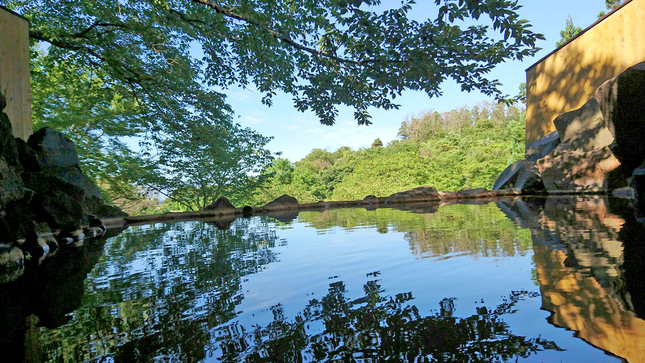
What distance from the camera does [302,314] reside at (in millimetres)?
1156

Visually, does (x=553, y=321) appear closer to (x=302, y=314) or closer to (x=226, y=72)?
(x=302, y=314)

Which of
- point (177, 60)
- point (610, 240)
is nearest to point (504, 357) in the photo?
point (610, 240)

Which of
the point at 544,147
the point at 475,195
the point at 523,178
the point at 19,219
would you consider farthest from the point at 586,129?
the point at 19,219

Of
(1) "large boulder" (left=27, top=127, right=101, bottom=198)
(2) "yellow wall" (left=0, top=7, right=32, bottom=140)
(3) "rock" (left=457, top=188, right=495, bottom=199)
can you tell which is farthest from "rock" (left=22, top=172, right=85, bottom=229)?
(3) "rock" (left=457, top=188, right=495, bottom=199)

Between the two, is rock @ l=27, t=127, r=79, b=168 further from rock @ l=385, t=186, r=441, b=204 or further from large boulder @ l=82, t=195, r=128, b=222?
rock @ l=385, t=186, r=441, b=204

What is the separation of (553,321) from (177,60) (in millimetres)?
7722

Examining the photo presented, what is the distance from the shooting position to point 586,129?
7.89m

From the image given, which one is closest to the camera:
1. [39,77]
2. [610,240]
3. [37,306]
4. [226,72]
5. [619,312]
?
[619,312]

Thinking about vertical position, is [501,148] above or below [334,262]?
above

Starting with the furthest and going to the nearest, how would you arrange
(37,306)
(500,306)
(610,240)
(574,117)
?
(574,117), (610,240), (37,306), (500,306)

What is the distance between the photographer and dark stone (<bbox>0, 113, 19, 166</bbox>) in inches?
138

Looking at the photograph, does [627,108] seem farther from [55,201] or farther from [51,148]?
[51,148]

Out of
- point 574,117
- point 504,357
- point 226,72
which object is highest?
point 226,72

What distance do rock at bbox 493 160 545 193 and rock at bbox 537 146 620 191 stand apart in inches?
18.4
